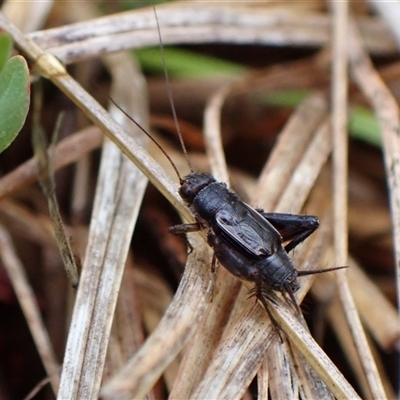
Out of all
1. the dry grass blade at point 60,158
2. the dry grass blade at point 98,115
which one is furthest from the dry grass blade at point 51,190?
the dry grass blade at point 98,115

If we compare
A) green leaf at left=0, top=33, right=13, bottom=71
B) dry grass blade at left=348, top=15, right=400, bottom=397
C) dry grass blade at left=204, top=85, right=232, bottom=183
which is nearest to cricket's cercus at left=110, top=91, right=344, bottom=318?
dry grass blade at left=204, top=85, right=232, bottom=183

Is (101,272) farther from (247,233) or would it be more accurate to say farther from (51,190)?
(247,233)

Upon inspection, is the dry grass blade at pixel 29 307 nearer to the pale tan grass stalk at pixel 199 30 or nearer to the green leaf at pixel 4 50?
the green leaf at pixel 4 50

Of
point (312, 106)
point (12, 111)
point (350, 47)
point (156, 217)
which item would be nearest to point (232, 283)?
point (156, 217)

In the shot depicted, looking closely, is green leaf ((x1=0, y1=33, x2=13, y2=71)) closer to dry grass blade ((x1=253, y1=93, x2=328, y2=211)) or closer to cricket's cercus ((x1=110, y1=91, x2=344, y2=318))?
cricket's cercus ((x1=110, y1=91, x2=344, y2=318))

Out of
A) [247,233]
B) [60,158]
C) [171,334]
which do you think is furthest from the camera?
[60,158]

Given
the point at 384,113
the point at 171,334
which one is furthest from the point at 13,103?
the point at 384,113
